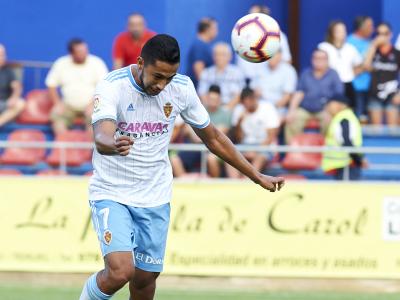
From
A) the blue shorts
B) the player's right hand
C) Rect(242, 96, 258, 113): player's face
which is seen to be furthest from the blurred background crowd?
the player's right hand

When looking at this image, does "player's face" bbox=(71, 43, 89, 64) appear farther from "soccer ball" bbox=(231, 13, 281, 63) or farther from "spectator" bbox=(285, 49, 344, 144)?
"soccer ball" bbox=(231, 13, 281, 63)

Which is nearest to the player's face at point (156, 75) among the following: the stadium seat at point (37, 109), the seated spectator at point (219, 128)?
the seated spectator at point (219, 128)

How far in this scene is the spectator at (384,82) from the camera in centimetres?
→ 1488

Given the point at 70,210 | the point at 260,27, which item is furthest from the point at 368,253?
the point at 260,27

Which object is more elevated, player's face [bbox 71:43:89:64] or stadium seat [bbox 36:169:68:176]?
player's face [bbox 71:43:89:64]

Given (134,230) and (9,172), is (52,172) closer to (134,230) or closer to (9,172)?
(9,172)

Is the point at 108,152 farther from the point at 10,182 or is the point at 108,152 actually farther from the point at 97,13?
the point at 97,13

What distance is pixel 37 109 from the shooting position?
49.8 ft

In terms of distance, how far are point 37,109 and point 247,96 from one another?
10.6ft

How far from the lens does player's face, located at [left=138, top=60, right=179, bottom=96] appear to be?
7238mm

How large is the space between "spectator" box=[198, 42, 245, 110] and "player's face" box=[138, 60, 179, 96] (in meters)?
7.07

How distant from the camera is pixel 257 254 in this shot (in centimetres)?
1256

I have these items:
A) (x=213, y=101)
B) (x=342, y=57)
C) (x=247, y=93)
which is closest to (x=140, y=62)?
(x=247, y=93)

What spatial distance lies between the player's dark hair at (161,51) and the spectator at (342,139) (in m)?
6.19
